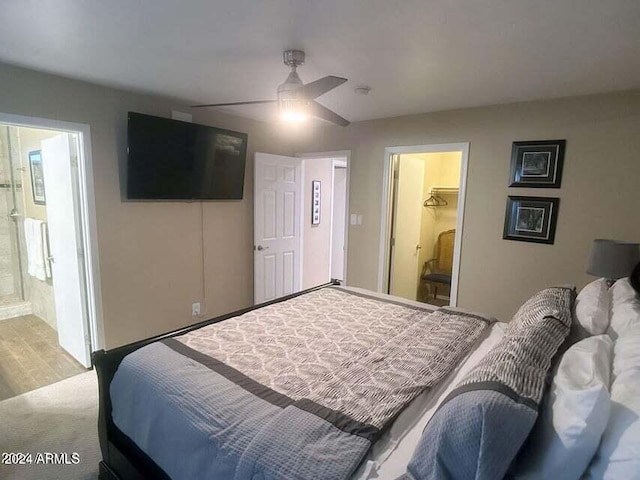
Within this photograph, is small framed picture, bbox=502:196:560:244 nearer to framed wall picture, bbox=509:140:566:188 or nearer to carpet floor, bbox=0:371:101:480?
framed wall picture, bbox=509:140:566:188

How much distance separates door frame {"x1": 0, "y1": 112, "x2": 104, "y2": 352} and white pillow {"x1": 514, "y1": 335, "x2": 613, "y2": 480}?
308 cm

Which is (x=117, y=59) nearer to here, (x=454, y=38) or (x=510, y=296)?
(x=454, y=38)

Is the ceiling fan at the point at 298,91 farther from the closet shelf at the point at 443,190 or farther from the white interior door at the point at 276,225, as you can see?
the closet shelf at the point at 443,190

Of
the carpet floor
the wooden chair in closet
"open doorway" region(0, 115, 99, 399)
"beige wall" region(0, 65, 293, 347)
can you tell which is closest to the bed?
the carpet floor

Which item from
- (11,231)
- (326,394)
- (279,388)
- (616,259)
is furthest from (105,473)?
(11,231)

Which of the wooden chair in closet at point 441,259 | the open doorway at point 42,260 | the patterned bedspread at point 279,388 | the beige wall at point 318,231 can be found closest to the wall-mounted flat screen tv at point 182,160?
the open doorway at point 42,260

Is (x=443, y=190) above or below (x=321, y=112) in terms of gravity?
below

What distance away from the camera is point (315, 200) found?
4.85 meters

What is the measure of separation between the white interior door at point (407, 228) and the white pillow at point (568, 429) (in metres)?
2.78

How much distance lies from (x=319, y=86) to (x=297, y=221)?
2713 millimetres

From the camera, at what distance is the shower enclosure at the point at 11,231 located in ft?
12.2

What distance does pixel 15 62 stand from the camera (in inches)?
88.4

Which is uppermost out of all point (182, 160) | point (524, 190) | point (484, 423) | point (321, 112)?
point (321, 112)

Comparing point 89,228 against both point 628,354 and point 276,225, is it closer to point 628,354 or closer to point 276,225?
point 276,225
